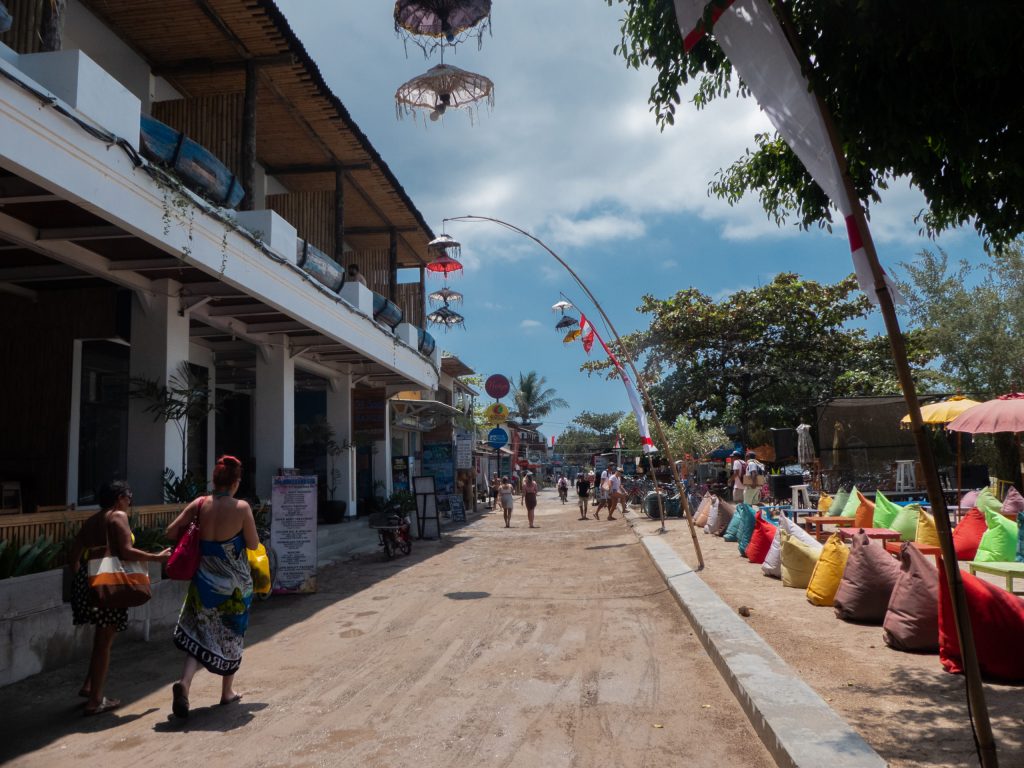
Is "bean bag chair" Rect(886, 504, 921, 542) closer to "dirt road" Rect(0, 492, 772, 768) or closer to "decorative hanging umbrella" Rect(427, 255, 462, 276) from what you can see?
"dirt road" Rect(0, 492, 772, 768)

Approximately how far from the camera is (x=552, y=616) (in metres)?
7.86

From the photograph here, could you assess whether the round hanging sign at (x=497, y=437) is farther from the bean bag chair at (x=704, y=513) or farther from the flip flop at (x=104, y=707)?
the flip flop at (x=104, y=707)

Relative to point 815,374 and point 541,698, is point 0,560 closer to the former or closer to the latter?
point 541,698

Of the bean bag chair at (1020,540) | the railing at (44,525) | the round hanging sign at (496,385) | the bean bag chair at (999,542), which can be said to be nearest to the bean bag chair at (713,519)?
the bean bag chair at (999,542)

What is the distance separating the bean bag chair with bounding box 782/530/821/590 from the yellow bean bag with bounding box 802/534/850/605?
767mm

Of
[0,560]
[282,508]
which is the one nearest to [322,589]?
[282,508]

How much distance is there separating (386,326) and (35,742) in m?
13.3

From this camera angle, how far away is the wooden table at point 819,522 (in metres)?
11.2

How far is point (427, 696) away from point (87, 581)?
249 centimetres

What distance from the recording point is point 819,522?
11.4 m

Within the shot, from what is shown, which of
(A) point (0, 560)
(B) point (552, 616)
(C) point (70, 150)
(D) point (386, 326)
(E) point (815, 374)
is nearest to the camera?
(A) point (0, 560)

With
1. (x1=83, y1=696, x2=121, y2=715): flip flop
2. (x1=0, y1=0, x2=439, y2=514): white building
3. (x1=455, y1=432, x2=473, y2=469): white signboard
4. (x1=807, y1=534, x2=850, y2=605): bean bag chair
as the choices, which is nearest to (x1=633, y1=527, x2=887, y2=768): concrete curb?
(x1=807, y1=534, x2=850, y2=605): bean bag chair

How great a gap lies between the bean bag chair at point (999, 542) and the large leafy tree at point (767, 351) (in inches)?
826

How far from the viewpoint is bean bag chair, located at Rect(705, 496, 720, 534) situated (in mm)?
15125
